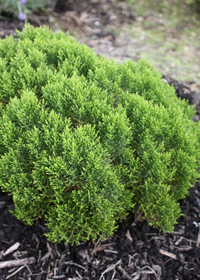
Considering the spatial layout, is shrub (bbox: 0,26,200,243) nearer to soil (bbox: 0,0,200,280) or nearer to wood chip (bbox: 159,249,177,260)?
soil (bbox: 0,0,200,280)

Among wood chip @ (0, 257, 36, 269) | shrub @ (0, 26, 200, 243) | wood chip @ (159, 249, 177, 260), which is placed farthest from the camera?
wood chip @ (159, 249, 177, 260)

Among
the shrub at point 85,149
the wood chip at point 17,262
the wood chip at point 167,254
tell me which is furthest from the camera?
the wood chip at point 167,254

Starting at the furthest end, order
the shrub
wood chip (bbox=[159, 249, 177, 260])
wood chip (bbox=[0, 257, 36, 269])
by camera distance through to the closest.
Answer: wood chip (bbox=[159, 249, 177, 260])
wood chip (bbox=[0, 257, 36, 269])
the shrub

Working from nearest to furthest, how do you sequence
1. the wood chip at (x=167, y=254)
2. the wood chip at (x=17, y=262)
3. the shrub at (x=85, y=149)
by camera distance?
the shrub at (x=85, y=149)
the wood chip at (x=17, y=262)
the wood chip at (x=167, y=254)

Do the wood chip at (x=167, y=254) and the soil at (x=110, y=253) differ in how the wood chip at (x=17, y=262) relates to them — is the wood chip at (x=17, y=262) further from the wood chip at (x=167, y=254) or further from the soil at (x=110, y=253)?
the wood chip at (x=167, y=254)

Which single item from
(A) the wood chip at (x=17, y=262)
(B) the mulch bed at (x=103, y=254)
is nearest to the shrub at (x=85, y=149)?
(B) the mulch bed at (x=103, y=254)

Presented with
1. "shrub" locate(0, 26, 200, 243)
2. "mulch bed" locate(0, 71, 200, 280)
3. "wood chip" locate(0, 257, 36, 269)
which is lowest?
"wood chip" locate(0, 257, 36, 269)

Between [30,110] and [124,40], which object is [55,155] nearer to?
[30,110]

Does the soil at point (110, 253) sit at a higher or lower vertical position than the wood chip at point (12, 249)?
higher

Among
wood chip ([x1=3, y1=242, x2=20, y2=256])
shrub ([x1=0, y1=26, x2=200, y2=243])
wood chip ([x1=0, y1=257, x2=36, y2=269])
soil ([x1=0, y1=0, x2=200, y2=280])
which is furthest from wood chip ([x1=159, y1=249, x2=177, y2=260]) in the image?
wood chip ([x1=3, y1=242, x2=20, y2=256])
